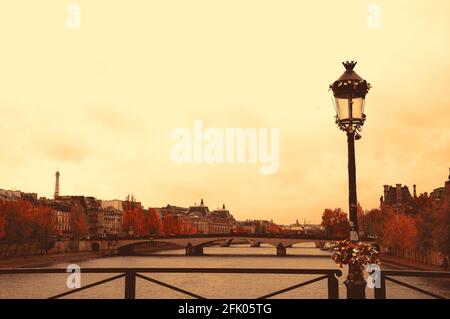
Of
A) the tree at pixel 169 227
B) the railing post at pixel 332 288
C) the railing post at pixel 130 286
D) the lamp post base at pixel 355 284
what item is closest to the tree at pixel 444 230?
the lamp post base at pixel 355 284

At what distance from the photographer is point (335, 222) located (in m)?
101

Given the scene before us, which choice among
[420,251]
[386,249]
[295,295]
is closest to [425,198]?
[386,249]

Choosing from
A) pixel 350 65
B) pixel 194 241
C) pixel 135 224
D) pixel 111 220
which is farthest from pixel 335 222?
pixel 350 65

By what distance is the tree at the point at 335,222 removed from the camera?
99438 millimetres

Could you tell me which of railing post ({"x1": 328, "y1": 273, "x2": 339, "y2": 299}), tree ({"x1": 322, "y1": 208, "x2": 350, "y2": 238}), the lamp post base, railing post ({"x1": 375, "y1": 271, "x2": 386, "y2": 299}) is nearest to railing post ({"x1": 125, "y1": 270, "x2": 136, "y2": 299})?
railing post ({"x1": 328, "y1": 273, "x2": 339, "y2": 299})

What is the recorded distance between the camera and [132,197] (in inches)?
5738

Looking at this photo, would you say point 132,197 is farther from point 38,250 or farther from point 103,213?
point 38,250

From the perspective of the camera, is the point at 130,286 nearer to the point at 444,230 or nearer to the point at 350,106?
the point at 350,106

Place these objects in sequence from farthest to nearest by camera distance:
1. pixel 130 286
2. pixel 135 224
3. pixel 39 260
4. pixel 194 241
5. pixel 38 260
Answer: pixel 135 224 < pixel 194 241 < pixel 39 260 < pixel 38 260 < pixel 130 286

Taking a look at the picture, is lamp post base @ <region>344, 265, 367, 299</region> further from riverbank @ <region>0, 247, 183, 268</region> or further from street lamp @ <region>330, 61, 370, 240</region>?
riverbank @ <region>0, 247, 183, 268</region>

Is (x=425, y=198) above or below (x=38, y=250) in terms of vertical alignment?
above

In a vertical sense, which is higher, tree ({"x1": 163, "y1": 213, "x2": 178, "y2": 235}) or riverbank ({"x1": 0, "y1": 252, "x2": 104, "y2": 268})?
tree ({"x1": 163, "y1": 213, "x2": 178, "y2": 235})

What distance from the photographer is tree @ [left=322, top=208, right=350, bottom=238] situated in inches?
3915
